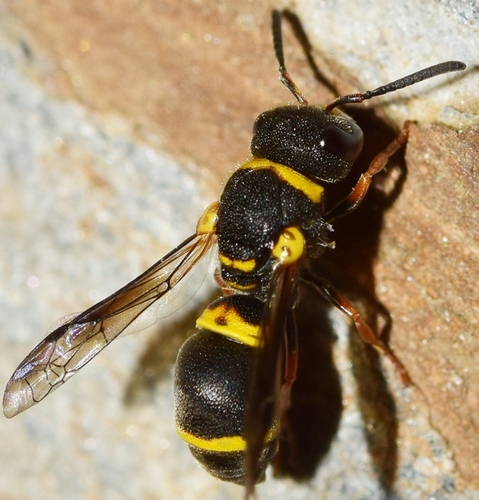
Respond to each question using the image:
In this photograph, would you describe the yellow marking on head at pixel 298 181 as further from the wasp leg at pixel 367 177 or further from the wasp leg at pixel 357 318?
the wasp leg at pixel 357 318

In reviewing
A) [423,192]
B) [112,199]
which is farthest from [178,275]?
[423,192]

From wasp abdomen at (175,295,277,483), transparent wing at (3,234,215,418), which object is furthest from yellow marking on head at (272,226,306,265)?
transparent wing at (3,234,215,418)

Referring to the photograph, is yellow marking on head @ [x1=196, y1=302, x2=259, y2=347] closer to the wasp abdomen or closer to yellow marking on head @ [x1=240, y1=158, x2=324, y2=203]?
the wasp abdomen

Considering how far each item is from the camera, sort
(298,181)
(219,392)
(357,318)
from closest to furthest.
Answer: (219,392) < (298,181) < (357,318)

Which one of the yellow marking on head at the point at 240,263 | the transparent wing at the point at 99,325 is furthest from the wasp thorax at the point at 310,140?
the transparent wing at the point at 99,325

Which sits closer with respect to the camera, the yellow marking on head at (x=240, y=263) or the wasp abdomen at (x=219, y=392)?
the wasp abdomen at (x=219, y=392)

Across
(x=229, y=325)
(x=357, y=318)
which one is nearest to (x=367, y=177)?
(x=357, y=318)

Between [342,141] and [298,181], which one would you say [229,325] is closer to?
[298,181]
